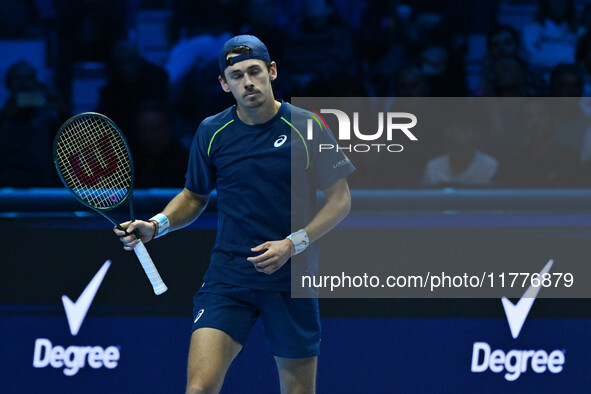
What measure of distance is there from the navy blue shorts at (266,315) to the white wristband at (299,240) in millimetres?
228

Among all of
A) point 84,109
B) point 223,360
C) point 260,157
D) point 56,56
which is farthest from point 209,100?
point 223,360

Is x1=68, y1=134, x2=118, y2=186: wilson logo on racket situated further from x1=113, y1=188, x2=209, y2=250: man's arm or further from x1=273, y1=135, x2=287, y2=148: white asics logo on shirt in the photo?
x1=273, y1=135, x2=287, y2=148: white asics logo on shirt

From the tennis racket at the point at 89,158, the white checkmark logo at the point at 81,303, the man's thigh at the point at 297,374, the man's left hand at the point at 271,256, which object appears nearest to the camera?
the man's left hand at the point at 271,256

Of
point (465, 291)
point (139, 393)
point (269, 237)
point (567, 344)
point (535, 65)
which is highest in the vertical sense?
point (535, 65)

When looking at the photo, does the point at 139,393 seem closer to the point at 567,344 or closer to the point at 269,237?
the point at 269,237

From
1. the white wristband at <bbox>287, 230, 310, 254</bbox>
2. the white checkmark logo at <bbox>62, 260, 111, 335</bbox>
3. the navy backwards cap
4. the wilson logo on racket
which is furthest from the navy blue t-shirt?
the white checkmark logo at <bbox>62, 260, 111, 335</bbox>

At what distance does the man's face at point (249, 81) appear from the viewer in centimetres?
304

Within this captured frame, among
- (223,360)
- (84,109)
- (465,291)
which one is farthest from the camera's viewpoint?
(84,109)

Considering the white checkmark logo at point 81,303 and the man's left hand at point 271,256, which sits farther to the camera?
the white checkmark logo at point 81,303

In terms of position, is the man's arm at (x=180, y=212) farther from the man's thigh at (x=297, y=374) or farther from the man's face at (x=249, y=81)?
the man's thigh at (x=297, y=374)

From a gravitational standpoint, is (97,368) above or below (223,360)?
below

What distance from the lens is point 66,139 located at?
3373mm

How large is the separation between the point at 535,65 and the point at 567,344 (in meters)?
2.28

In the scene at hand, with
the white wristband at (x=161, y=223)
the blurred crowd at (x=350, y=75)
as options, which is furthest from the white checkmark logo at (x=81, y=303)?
the white wristband at (x=161, y=223)
